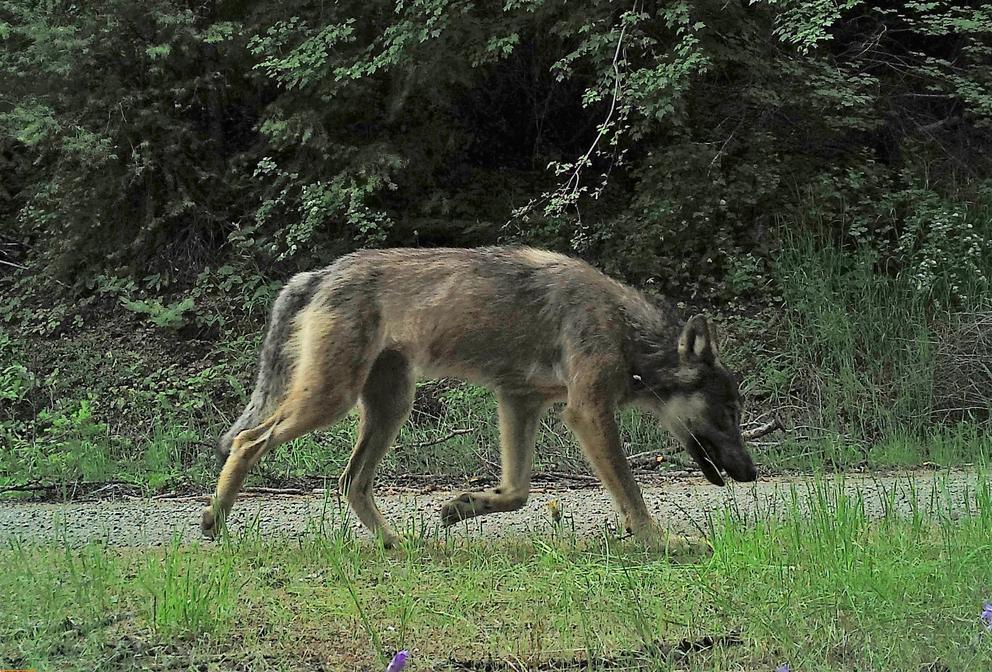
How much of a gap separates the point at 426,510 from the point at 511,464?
4.13ft

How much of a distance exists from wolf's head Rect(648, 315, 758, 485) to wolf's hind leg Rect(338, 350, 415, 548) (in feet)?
4.79

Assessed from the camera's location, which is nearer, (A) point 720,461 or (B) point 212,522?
(B) point 212,522

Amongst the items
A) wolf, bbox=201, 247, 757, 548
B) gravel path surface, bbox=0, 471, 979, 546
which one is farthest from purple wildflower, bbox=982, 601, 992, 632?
wolf, bbox=201, 247, 757, 548

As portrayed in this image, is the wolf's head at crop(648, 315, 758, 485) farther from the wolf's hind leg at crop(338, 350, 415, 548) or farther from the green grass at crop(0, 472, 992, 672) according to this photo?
the wolf's hind leg at crop(338, 350, 415, 548)

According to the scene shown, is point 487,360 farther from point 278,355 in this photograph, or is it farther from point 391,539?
point 278,355

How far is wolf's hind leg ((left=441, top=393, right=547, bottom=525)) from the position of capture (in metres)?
6.31

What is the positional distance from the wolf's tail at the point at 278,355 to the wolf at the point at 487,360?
0.01 meters

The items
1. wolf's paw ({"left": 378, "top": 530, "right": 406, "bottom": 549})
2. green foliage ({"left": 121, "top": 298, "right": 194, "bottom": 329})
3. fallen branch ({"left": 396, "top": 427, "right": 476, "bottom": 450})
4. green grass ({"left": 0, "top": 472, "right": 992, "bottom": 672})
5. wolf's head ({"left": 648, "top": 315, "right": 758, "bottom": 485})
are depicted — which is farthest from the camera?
green foliage ({"left": 121, "top": 298, "right": 194, "bottom": 329})

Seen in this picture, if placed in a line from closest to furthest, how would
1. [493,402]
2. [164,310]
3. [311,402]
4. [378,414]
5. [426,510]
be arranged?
[311,402]
[378,414]
[426,510]
[493,402]
[164,310]

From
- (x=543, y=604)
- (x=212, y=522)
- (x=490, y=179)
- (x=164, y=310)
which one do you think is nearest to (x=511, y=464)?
(x=212, y=522)

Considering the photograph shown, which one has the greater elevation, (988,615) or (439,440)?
(988,615)

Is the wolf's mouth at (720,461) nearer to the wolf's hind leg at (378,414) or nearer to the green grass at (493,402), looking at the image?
the wolf's hind leg at (378,414)

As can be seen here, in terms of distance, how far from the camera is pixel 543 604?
14.7ft

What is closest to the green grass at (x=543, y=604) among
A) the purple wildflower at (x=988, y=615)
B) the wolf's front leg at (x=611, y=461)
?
the purple wildflower at (x=988, y=615)
